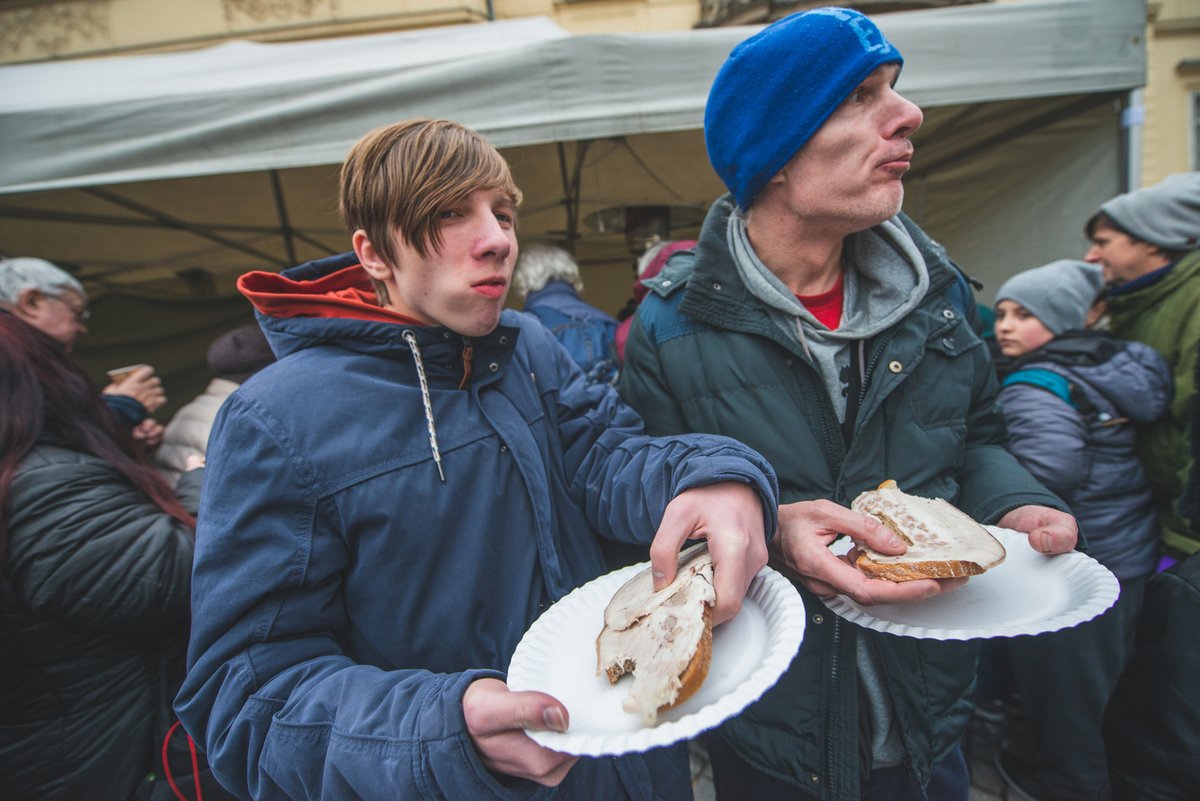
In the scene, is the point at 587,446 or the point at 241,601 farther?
the point at 587,446

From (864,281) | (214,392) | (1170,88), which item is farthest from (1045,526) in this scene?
(1170,88)

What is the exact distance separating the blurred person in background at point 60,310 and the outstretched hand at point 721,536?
8.62 feet

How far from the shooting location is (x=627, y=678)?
855 mm

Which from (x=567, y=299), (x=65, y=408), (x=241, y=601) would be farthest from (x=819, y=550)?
(x=567, y=299)

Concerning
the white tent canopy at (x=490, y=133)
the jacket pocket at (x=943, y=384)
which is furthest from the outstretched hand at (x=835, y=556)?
the white tent canopy at (x=490, y=133)

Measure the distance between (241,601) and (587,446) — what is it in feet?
2.30

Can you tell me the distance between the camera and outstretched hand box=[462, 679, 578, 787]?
2.30ft

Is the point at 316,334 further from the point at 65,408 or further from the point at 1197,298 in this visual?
the point at 1197,298

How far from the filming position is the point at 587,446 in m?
1.31

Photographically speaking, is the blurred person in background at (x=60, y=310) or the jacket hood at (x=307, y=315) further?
the blurred person in background at (x=60, y=310)

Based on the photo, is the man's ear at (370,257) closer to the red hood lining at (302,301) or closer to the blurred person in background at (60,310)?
the red hood lining at (302,301)

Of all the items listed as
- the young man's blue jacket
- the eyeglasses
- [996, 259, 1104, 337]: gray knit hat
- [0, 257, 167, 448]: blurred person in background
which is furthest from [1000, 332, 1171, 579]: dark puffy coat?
the eyeglasses

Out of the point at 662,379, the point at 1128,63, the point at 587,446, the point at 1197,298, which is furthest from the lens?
the point at 1128,63

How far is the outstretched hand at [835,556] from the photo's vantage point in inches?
38.3
